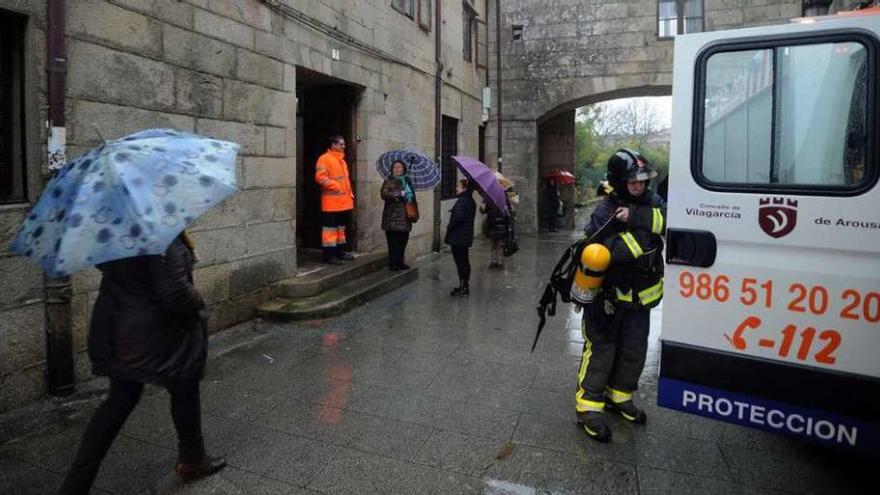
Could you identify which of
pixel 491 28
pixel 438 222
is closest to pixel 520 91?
pixel 491 28

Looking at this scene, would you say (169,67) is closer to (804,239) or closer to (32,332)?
(32,332)

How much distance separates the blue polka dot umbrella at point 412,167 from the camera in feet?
24.7

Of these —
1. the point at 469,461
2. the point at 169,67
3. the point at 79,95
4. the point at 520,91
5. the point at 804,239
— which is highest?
the point at 520,91

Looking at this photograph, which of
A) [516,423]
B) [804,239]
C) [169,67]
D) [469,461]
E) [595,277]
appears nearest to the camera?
[804,239]

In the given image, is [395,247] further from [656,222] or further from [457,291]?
[656,222]

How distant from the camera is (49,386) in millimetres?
3822

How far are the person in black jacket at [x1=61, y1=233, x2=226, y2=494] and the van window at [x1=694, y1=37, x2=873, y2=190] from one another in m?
2.52

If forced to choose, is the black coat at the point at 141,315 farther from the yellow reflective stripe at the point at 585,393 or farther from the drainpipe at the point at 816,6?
the drainpipe at the point at 816,6

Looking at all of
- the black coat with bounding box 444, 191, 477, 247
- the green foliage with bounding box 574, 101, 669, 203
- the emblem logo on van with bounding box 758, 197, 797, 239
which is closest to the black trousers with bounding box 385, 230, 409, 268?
the black coat with bounding box 444, 191, 477, 247

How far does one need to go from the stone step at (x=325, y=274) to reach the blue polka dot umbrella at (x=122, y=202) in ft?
12.5

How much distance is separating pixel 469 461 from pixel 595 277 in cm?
127

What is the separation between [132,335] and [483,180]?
4.78 m

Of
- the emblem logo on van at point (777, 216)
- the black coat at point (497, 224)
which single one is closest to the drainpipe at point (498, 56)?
the black coat at point (497, 224)

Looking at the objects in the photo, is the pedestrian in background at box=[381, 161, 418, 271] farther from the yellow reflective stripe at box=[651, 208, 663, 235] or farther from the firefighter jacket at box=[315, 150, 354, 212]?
the yellow reflective stripe at box=[651, 208, 663, 235]
